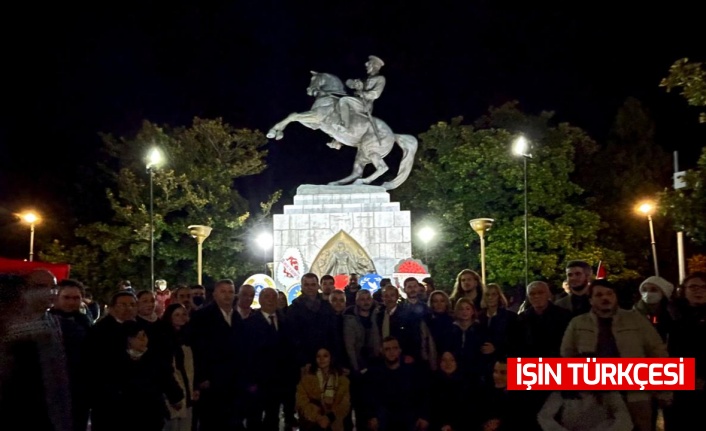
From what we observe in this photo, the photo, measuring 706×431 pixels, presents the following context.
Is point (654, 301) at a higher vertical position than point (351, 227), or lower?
lower

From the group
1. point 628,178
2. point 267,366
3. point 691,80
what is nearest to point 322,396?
point 267,366

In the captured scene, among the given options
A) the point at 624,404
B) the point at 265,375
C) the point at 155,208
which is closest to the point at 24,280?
the point at 265,375

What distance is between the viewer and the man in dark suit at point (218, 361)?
7.12 metres

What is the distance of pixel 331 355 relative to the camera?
7.45m

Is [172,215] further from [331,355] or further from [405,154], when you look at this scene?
[331,355]

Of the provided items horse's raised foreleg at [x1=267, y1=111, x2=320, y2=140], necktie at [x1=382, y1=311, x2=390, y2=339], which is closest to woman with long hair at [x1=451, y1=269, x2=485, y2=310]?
necktie at [x1=382, y1=311, x2=390, y2=339]

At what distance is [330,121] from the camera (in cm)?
1828

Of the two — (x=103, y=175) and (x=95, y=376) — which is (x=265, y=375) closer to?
(x=95, y=376)

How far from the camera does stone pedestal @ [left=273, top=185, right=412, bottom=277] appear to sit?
17984mm

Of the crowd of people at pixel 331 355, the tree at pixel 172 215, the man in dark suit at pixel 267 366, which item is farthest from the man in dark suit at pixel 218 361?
the tree at pixel 172 215

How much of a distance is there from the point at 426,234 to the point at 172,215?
9284 mm

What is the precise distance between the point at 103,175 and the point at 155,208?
163 inches

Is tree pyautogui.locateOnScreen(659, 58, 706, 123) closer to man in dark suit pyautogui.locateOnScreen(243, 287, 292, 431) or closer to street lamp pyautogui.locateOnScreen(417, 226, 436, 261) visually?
man in dark suit pyautogui.locateOnScreen(243, 287, 292, 431)

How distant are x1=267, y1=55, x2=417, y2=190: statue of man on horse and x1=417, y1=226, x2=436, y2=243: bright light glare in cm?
650
